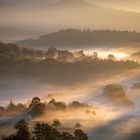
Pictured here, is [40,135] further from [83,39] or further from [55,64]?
[83,39]

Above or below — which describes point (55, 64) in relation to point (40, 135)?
above

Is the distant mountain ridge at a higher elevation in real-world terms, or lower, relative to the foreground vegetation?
higher

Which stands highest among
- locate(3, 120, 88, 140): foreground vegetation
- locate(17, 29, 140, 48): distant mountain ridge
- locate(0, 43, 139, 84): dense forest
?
locate(17, 29, 140, 48): distant mountain ridge

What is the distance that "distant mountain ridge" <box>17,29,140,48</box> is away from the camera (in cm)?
16019

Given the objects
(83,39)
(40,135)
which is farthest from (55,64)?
(40,135)

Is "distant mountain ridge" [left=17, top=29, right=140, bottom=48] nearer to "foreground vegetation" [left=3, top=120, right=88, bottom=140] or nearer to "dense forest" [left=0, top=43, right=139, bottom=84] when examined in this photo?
"dense forest" [left=0, top=43, right=139, bottom=84]

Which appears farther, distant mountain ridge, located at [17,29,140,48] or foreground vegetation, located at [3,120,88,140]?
distant mountain ridge, located at [17,29,140,48]

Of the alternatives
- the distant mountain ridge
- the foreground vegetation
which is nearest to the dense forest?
the distant mountain ridge

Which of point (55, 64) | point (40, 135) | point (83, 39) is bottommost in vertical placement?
point (40, 135)

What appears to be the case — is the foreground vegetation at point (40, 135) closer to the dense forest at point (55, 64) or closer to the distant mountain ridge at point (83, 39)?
the dense forest at point (55, 64)

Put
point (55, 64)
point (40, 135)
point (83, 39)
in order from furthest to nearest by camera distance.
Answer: point (83, 39) → point (55, 64) → point (40, 135)

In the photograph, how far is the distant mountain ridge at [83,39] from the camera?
160188mm

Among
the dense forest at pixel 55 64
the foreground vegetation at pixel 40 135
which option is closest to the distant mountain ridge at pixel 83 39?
the dense forest at pixel 55 64

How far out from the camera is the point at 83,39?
17712 cm
